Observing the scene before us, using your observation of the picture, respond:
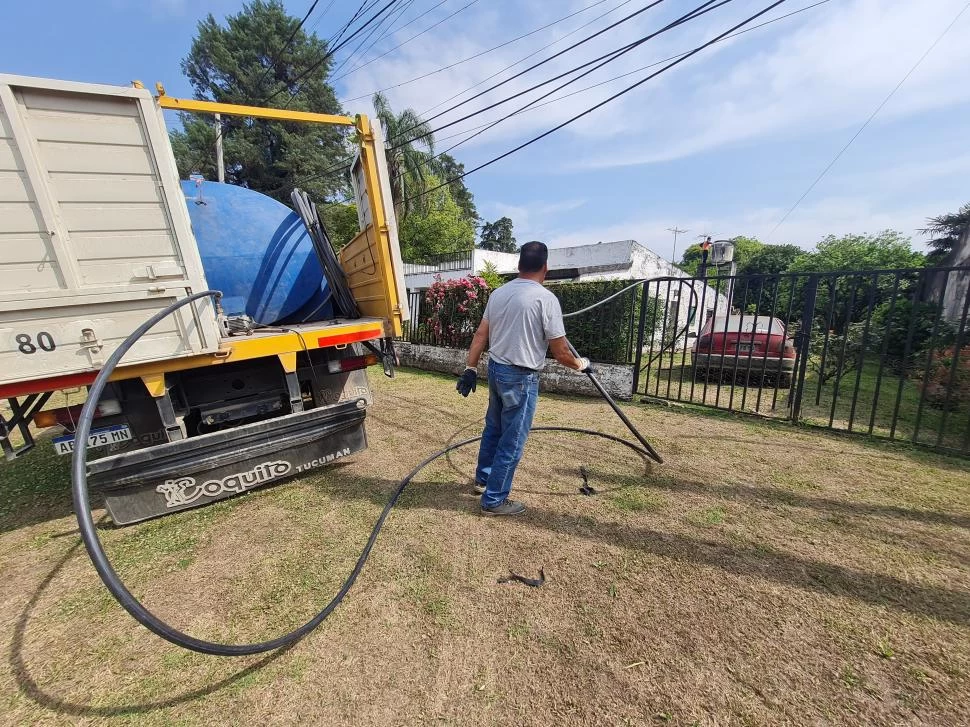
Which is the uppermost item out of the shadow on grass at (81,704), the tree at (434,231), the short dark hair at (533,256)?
the tree at (434,231)

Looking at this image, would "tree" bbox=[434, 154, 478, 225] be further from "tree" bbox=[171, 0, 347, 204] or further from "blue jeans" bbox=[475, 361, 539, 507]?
"blue jeans" bbox=[475, 361, 539, 507]

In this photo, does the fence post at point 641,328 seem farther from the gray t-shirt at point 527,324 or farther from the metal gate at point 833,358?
the gray t-shirt at point 527,324

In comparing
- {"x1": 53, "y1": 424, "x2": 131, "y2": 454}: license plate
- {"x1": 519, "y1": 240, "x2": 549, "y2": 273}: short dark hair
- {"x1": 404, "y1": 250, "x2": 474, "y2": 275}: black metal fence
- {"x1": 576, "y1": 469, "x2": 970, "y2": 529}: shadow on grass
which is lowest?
{"x1": 576, "y1": 469, "x2": 970, "y2": 529}: shadow on grass

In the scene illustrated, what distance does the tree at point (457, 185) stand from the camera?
27.4 meters

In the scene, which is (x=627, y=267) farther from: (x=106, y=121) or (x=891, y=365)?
(x=106, y=121)

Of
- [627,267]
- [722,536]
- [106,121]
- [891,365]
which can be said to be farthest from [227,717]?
[627,267]

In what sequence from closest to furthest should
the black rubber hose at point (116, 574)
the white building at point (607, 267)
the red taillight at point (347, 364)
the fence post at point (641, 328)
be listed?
1. the black rubber hose at point (116, 574)
2. the red taillight at point (347, 364)
3. the fence post at point (641, 328)
4. the white building at point (607, 267)

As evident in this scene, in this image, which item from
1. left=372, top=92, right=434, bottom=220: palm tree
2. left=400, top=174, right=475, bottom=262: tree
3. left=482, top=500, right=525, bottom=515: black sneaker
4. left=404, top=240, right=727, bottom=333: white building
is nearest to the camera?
left=482, top=500, right=525, bottom=515: black sneaker

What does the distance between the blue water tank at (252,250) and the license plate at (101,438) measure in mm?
1262

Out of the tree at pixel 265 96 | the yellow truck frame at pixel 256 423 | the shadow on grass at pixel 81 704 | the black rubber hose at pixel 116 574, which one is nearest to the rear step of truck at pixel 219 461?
the yellow truck frame at pixel 256 423

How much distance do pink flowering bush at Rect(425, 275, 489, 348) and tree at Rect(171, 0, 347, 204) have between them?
1857 cm

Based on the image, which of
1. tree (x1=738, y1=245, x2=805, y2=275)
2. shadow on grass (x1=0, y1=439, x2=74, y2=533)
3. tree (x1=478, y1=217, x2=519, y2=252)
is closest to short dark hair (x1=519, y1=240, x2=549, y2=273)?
shadow on grass (x1=0, y1=439, x2=74, y2=533)

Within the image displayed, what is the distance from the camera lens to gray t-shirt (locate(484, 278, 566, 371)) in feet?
8.26

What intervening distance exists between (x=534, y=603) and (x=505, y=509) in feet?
2.69
